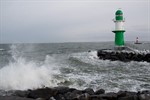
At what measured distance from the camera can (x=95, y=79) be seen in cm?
842

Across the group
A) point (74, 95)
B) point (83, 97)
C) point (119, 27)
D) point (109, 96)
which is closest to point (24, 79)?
point (74, 95)

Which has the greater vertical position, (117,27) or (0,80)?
(117,27)

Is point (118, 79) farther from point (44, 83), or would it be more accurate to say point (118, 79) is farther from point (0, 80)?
point (0, 80)

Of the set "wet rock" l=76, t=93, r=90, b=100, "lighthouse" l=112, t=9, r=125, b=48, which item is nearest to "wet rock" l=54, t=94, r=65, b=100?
"wet rock" l=76, t=93, r=90, b=100

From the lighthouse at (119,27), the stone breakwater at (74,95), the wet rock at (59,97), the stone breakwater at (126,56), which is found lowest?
→ the wet rock at (59,97)

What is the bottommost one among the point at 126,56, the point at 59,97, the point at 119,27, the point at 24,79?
the point at 59,97

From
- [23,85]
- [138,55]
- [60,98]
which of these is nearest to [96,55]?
[138,55]

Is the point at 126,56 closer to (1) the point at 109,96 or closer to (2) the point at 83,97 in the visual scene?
(1) the point at 109,96

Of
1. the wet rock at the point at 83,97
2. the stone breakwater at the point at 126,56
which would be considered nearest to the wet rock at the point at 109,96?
the wet rock at the point at 83,97

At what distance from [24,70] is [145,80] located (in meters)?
4.44

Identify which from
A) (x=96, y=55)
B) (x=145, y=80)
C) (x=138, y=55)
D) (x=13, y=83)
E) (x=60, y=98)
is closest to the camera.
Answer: (x=60, y=98)

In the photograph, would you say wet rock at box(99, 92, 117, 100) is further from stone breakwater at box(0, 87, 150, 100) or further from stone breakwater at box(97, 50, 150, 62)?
stone breakwater at box(97, 50, 150, 62)

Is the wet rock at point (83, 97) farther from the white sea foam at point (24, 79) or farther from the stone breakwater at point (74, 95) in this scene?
the white sea foam at point (24, 79)

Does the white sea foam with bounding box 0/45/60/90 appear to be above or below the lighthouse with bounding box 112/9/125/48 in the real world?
below
